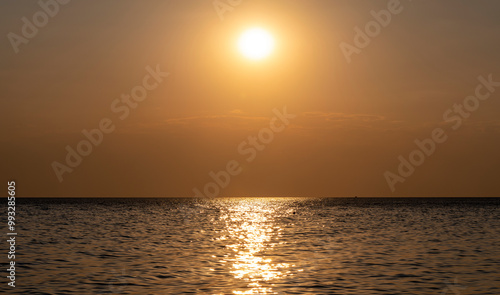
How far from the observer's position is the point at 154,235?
6109cm

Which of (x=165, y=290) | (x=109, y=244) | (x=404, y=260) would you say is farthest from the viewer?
(x=109, y=244)

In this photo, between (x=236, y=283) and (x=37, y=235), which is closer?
(x=236, y=283)

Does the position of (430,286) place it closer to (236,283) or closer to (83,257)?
(236,283)

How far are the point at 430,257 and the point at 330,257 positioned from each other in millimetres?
7134

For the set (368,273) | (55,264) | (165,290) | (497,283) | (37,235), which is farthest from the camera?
(37,235)

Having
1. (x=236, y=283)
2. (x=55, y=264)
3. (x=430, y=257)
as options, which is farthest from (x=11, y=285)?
(x=430, y=257)

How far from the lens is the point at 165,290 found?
27.8m

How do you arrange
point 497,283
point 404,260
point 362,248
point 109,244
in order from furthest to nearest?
point 109,244, point 362,248, point 404,260, point 497,283

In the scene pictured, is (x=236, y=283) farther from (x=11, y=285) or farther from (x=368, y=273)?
(x=11, y=285)

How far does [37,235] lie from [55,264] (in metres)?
24.9

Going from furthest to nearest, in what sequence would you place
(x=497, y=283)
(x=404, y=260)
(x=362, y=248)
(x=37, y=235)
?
(x=37, y=235) < (x=362, y=248) < (x=404, y=260) < (x=497, y=283)

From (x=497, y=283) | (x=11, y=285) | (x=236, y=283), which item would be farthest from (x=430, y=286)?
(x=11, y=285)

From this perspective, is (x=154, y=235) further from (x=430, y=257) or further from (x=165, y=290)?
(x=165, y=290)

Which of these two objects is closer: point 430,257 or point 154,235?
point 430,257
